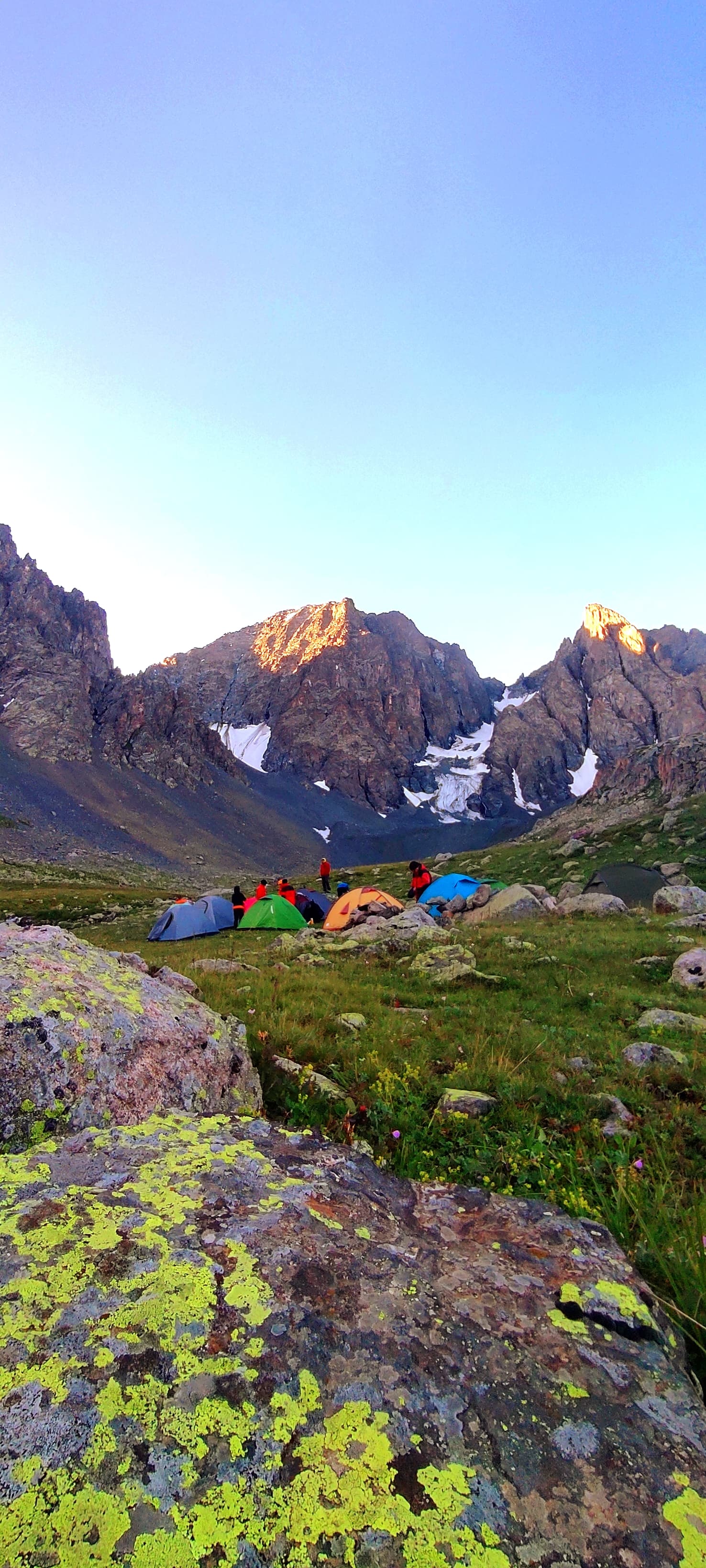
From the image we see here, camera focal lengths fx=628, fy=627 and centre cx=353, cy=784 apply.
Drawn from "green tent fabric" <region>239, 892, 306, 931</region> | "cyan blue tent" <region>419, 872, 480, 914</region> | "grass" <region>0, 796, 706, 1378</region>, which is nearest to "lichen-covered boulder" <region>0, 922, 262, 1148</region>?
"grass" <region>0, 796, 706, 1378</region>

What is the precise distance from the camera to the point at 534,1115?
637cm

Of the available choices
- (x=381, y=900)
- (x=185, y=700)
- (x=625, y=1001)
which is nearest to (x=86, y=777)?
(x=185, y=700)

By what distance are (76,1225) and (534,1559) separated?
2.02 m

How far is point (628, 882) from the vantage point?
95.4 ft

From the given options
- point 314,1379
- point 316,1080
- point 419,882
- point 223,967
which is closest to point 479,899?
point 419,882

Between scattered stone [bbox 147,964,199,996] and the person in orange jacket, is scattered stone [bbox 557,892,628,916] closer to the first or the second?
the person in orange jacket

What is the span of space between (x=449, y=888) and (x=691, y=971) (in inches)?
814

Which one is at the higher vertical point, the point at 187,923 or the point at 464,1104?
the point at 464,1104

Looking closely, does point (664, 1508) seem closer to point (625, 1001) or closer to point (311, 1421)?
point (311, 1421)

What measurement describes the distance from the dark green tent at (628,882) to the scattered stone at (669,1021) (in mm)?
18790

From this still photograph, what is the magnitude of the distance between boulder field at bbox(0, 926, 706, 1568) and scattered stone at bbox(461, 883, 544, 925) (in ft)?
68.8

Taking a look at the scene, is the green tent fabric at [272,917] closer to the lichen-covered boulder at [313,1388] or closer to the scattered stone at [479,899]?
the scattered stone at [479,899]

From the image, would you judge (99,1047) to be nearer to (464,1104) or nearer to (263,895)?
(464,1104)

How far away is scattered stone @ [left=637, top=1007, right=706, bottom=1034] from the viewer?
9.62 metres
